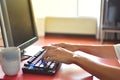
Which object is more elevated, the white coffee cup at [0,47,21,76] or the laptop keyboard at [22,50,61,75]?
the white coffee cup at [0,47,21,76]

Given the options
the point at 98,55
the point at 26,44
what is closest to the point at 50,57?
the point at 26,44

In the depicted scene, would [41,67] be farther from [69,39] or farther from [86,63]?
[69,39]

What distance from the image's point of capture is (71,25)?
5.36m

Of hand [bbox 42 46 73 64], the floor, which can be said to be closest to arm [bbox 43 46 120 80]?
hand [bbox 42 46 73 64]

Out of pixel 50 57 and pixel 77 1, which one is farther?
pixel 77 1

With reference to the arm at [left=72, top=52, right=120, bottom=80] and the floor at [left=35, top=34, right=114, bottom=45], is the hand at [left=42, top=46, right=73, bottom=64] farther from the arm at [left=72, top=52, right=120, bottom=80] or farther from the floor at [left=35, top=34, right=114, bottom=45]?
the floor at [left=35, top=34, right=114, bottom=45]

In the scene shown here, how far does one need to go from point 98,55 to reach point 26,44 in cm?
46

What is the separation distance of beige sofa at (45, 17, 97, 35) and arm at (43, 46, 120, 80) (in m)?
4.34

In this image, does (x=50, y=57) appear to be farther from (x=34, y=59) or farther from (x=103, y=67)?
(x=103, y=67)

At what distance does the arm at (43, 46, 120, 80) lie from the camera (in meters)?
0.84

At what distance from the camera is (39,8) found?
17.2 feet

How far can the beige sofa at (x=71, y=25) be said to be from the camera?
524 cm

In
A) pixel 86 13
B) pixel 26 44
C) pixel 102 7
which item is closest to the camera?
pixel 26 44

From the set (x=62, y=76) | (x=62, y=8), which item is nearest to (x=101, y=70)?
(x=62, y=76)
